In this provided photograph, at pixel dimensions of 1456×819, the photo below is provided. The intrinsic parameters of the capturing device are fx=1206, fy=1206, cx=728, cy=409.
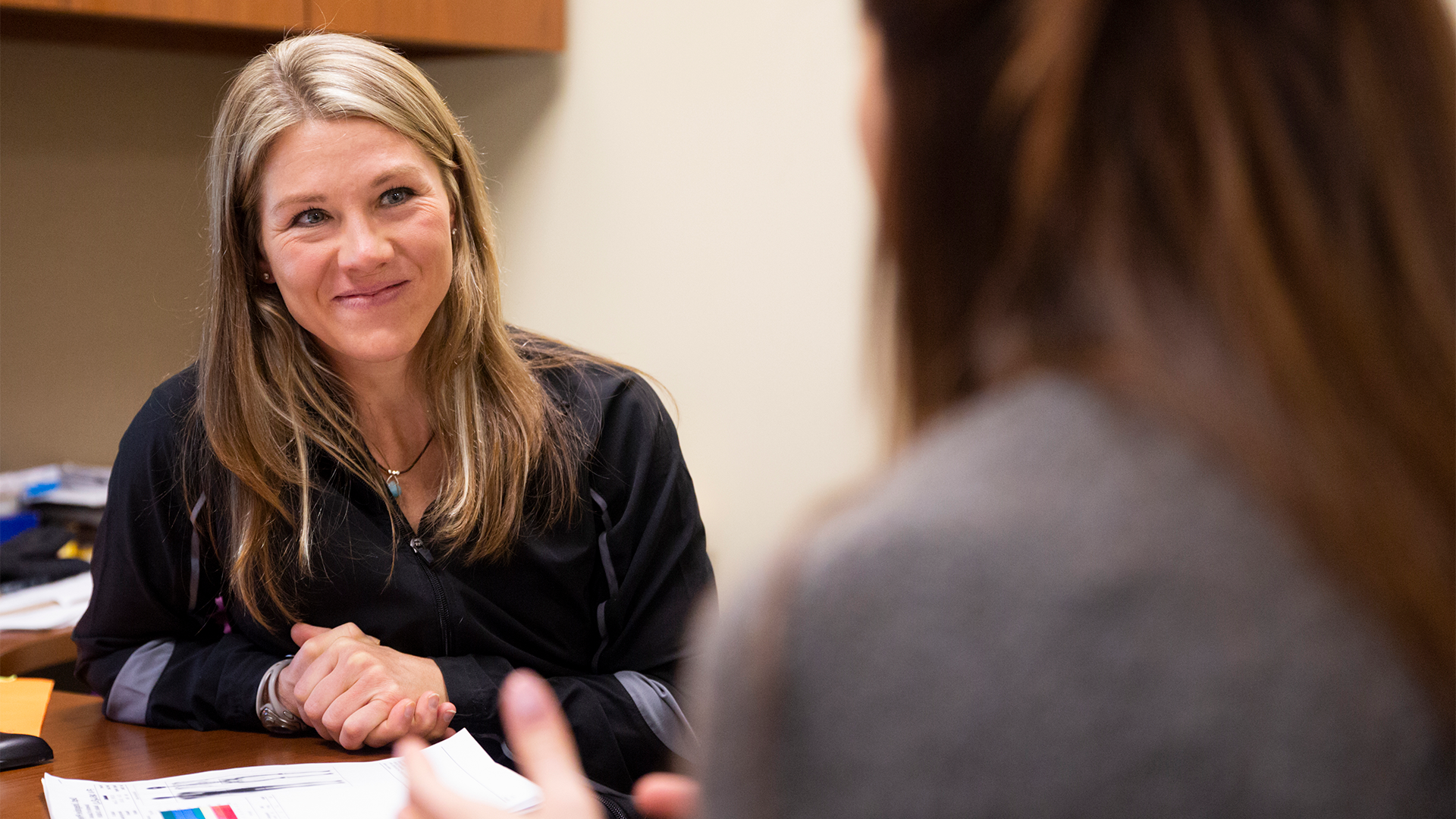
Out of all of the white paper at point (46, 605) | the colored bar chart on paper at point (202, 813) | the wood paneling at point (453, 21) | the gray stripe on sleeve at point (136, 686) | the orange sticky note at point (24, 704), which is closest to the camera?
the colored bar chart on paper at point (202, 813)

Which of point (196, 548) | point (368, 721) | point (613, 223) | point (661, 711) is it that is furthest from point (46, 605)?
point (613, 223)

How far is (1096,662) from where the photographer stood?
1.32 feet

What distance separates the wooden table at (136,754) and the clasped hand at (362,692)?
0.03 meters

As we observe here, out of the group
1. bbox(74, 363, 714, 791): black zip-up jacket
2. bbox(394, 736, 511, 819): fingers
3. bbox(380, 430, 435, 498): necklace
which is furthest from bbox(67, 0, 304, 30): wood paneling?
bbox(394, 736, 511, 819): fingers

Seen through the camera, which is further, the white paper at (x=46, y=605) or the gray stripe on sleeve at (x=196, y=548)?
the white paper at (x=46, y=605)

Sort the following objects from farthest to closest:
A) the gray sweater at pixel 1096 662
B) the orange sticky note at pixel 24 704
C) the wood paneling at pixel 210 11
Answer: the wood paneling at pixel 210 11, the orange sticky note at pixel 24 704, the gray sweater at pixel 1096 662

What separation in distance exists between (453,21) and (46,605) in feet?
4.23

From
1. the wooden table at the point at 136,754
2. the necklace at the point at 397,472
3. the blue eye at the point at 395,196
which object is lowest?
the wooden table at the point at 136,754

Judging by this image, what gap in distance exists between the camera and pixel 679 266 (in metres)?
2.45

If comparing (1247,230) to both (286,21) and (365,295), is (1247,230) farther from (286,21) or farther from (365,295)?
(286,21)

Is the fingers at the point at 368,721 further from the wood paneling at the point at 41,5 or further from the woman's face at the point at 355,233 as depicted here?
the wood paneling at the point at 41,5

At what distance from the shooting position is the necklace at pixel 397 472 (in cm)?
147

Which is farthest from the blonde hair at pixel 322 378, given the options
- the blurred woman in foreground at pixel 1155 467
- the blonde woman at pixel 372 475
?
the blurred woman in foreground at pixel 1155 467

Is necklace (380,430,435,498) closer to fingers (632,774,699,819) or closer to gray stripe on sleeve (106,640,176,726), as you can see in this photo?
gray stripe on sleeve (106,640,176,726)
